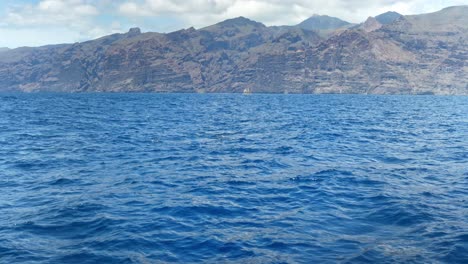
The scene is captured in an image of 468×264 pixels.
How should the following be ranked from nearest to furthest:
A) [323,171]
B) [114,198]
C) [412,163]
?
[114,198] < [323,171] < [412,163]

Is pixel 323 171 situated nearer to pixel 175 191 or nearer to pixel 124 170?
pixel 175 191

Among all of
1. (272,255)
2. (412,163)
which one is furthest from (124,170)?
(412,163)

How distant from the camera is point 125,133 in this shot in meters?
45.1

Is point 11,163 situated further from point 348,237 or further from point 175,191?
point 348,237

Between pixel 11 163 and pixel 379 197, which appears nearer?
pixel 379 197

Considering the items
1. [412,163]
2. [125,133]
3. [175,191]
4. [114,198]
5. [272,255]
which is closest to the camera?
[272,255]

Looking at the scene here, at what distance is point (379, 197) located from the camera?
18.6 metres

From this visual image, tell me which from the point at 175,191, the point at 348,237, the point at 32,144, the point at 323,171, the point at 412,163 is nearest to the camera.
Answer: the point at 348,237

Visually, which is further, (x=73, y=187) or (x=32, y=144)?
(x=32, y=144)

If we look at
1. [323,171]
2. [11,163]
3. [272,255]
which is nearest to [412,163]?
[323,171]

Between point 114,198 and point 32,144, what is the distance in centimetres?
2242

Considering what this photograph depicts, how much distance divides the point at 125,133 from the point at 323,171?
27.5 meters

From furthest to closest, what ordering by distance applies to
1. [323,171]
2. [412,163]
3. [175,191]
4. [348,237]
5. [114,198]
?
[412,163] < [323,171] < [175,191] < [114,198] < [348,237]

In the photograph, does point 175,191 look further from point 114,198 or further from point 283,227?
point 283,227
